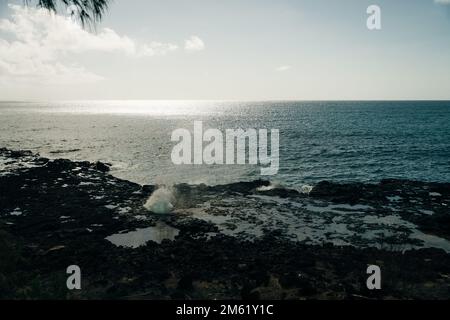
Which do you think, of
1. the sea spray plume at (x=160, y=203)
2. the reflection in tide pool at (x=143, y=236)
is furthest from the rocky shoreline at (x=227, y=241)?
the sea spray plume at (x=160, y=203)

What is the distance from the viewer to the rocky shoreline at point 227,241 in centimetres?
1273

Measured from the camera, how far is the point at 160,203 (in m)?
A: 23.3

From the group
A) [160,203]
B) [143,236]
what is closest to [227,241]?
[143,236]

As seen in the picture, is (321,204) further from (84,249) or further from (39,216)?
(39,216)

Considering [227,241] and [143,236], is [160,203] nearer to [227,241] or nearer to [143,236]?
[143,236]

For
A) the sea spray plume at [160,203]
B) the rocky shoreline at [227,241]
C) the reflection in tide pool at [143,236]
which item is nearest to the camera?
the rocky shoreline at [227,241]

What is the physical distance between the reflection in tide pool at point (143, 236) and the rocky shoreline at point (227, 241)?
0.06 m

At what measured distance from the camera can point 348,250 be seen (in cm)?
1655

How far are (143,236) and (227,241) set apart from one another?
4596 mm

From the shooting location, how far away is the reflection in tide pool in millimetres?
17969

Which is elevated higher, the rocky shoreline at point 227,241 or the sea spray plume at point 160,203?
the sea spray plume at point 160,203

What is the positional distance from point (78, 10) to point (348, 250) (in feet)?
47.6

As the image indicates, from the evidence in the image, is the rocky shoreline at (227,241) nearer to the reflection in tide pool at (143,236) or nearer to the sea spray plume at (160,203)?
the reflection in tide pool at (143,236)
